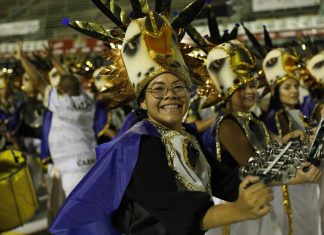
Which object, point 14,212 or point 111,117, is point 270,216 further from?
point 111,117

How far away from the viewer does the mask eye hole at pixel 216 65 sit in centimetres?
349

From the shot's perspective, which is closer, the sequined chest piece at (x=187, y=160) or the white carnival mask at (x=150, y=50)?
the sequined chest piece at (x=187, y=160)

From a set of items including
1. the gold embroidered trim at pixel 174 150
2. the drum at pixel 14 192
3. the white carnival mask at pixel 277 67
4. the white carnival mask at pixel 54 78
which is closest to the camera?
the gold embroidered trim at pixel 174 150

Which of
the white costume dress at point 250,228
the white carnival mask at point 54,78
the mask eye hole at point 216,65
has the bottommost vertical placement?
the white costume dress at point 250,228

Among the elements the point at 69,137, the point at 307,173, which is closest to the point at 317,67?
the point at 69,137

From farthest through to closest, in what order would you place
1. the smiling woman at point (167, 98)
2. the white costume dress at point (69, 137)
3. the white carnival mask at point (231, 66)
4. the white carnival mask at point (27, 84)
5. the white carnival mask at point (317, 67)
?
1. the white carnival mask at point (27, 84)
2. the white carnival mask at point (317, 67)
3. the white costume dress at point (69, 137)
4. the white carnival mask at point (231, 66)
5. the smiling woman at point (167, 98)

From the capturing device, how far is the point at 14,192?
3.69 metres

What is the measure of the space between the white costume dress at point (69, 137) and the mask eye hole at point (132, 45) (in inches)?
111

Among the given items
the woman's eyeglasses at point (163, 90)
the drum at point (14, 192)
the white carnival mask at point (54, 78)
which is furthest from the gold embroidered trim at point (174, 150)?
the white carnival mask at point (54, 78)

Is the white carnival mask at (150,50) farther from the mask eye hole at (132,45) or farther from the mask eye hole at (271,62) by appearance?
the mask eye hole at (271,62)

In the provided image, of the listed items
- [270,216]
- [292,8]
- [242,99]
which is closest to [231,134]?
[242,99]

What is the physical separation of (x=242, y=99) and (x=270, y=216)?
2.57ft

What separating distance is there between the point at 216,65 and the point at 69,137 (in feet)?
6.81

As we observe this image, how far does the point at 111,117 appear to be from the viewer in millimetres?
6438
